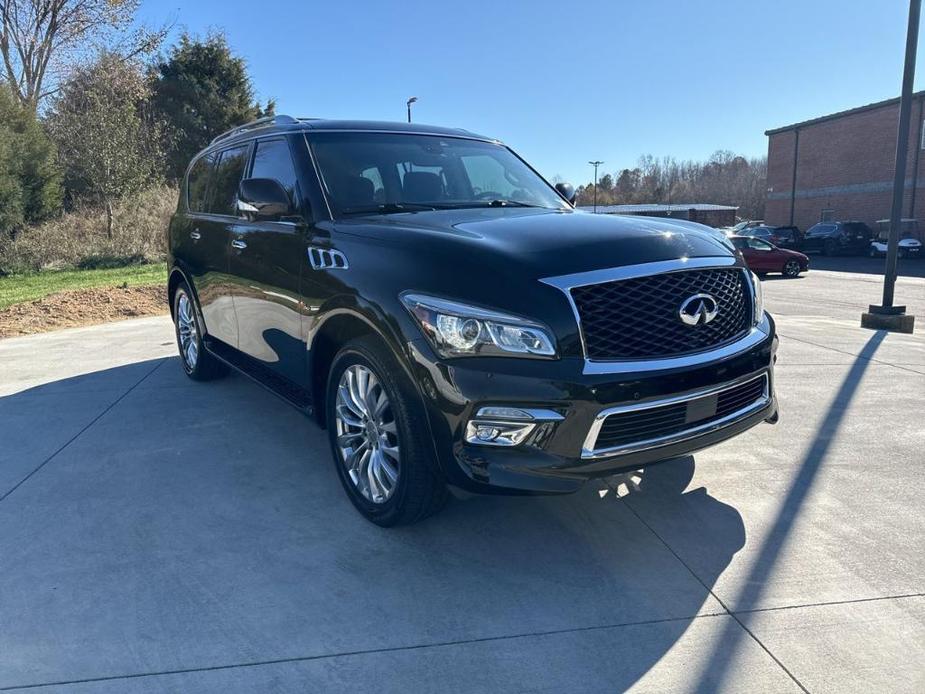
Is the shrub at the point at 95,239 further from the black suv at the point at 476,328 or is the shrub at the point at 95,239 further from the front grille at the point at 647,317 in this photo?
the front grille at the point at 647,317

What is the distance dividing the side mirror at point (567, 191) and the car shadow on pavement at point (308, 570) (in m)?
2.17

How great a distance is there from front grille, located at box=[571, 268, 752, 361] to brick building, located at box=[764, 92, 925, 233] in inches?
1445

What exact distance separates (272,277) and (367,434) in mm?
1312

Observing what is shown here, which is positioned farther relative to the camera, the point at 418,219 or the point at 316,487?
the point at 316,487

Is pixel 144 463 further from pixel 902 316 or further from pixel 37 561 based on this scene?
pixel 902 316

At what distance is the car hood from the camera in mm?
2879

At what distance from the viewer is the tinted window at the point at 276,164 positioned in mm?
4041

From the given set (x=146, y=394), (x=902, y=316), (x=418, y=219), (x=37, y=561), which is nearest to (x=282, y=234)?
(x=418, y=219)

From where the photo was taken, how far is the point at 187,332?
6.31 meters

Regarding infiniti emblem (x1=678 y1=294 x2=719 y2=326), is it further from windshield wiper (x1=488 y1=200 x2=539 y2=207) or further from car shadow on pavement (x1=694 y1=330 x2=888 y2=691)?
windshield wiper (x1=488 y1=200 x2=539 y2=207)

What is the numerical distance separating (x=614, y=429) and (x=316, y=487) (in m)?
1.89

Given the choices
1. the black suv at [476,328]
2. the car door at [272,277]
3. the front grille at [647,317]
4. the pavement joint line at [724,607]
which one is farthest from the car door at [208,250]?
the pavement joint line at [724,607]

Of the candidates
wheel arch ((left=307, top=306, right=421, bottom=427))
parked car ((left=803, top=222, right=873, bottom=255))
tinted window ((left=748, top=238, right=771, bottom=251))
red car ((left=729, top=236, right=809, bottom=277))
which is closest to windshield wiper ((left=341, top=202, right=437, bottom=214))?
wheel arch ((left=307, top=306, right=421, bottom=427))

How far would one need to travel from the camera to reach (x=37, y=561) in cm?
314
